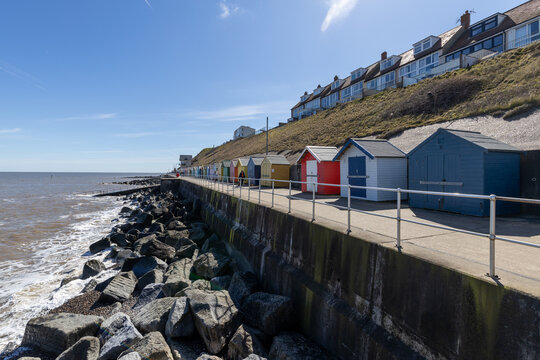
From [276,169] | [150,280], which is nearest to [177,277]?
[150,280]

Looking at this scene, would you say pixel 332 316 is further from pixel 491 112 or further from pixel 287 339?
pixel 491 112

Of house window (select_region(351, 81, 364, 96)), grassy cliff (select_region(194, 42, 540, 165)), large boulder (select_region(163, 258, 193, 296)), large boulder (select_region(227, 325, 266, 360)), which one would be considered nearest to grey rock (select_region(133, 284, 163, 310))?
large boulder (select_region(163, 258, 193, 296))

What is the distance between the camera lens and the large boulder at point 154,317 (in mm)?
5908

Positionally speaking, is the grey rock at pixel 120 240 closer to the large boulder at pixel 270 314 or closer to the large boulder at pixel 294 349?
the large boulder at pixel 270 314

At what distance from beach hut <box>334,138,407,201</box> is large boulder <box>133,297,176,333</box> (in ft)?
26.7

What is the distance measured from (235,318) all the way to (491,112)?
55.2 ft

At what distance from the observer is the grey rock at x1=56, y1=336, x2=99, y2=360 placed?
202 inches

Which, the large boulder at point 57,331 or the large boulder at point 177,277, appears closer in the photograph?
the large boulder at point 57,331

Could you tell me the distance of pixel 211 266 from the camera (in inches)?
352

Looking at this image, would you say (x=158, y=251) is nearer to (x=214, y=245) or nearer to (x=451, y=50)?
(x=214, y=245)

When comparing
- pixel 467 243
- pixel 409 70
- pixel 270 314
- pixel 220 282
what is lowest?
pixel 220 282

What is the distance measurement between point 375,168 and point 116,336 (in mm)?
9469

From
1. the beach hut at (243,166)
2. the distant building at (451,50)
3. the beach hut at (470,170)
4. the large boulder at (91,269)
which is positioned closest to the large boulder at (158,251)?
the large boulder at (91,269)

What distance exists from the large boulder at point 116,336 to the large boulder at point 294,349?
102 inches
